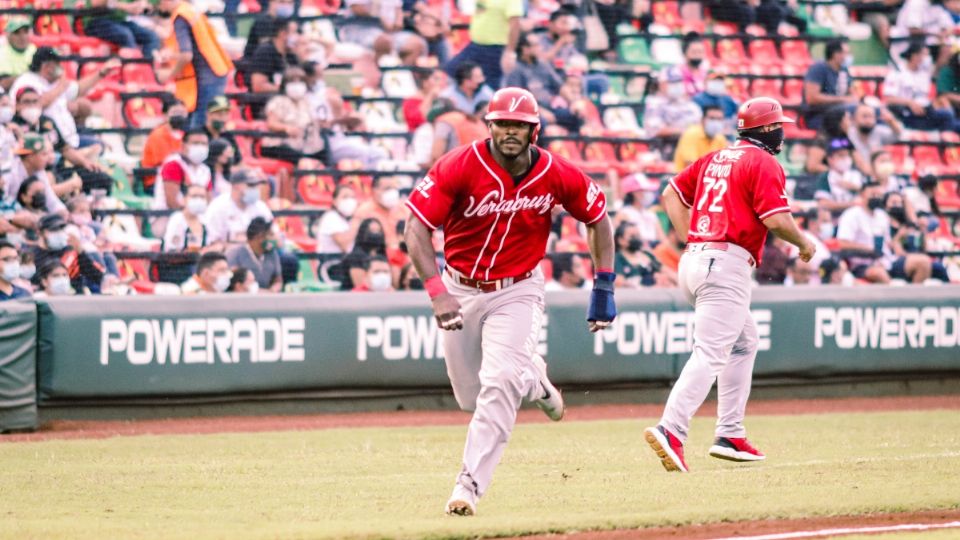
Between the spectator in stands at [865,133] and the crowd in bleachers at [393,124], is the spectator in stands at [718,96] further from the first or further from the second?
the spectator in stands at [865,133]

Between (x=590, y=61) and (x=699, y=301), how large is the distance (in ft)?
31.0

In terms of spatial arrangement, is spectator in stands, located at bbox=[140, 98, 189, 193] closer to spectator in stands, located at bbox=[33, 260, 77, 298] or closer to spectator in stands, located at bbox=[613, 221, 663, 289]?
spectator in stands, located at bbox=[33, 260, 77, 298]

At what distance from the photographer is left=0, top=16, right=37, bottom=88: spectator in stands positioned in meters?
13.5

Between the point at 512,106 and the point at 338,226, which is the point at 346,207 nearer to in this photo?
the point at 338,226

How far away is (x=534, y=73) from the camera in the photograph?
16.2 metres

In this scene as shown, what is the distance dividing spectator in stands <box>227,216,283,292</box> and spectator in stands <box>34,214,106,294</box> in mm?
1189

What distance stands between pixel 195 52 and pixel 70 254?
8.86ft

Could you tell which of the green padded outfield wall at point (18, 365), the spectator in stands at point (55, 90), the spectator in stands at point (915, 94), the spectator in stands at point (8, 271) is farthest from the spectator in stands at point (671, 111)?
the green padded outfield wall at point (18, 365)

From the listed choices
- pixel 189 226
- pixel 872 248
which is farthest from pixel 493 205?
pixel 872 248

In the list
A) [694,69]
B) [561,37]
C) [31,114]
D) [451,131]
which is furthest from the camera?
[694,69]

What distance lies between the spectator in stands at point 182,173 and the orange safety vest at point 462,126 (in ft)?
8.72

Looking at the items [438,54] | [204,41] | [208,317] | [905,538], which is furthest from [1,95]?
[905,538]

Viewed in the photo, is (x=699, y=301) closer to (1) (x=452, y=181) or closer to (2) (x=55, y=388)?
(1) (x=452, y=181)

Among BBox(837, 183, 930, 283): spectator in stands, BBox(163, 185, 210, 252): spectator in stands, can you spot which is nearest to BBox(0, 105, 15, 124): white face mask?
BBox(163, 185, 210, 252): spectator in stands
